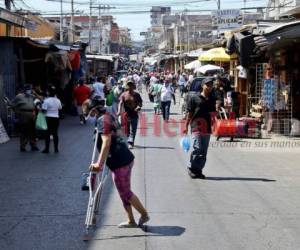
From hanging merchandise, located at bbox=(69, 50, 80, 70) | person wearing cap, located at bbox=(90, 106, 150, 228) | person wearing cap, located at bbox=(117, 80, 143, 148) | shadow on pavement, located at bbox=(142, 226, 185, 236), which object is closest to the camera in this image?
person wearing cap, located at bbox=(90, 106, 150, 228)

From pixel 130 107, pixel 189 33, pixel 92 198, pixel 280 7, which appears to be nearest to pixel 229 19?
Result: pixel 280 7

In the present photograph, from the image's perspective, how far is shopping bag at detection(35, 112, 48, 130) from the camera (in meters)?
15.1

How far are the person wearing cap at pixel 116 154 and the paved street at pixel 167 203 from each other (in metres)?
0.32

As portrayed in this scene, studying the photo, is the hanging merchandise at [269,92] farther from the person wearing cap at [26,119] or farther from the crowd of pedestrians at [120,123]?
the person wearing cap at [26,119]

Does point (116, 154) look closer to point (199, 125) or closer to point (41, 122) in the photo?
point (199, 125)

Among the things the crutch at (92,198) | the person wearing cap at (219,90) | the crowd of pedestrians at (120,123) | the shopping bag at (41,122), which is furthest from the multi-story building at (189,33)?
the crutch at (92,198)

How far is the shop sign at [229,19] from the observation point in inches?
1665

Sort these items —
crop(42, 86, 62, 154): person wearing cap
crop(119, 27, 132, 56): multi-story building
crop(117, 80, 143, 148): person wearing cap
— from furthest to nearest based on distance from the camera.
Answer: crop(119, 27, 132, 56): multi-story building
crop(117, 80, 143, 148): person wearing cap
crop(42, 86, 62, 154): person wearing cap

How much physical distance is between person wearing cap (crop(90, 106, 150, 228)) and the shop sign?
116ft

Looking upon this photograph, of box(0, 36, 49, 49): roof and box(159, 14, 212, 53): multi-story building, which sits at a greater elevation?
box(159, 14, 212, 53): multi-story building

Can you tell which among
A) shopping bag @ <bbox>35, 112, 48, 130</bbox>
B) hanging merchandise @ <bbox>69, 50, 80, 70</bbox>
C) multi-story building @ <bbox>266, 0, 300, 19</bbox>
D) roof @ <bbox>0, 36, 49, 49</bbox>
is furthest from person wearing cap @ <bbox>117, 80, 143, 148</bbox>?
multi-story building @ <bbox>266, 0, 300, 19</bbox>

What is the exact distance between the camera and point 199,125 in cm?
1099

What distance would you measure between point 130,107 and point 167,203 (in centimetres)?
686

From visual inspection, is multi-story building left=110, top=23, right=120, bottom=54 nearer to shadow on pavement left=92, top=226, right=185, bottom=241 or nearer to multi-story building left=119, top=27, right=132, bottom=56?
multi-story building left=119, top=27, right=132, bottom=56
